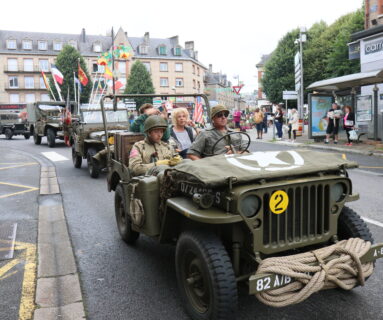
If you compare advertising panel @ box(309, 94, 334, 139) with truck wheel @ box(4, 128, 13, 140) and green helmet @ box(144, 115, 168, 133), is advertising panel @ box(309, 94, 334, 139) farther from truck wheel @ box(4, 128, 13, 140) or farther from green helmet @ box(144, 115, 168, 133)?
truck wheel @ box(4, 128, 13, 140)

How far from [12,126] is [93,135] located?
64.5ft

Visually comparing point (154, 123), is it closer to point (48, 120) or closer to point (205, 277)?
point (205, 277)

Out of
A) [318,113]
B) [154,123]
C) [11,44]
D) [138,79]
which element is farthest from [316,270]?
[11,44]

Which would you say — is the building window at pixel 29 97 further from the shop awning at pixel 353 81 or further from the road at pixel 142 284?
the road at pixel 142 284

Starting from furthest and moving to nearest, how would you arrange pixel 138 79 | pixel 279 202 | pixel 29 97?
1. pixel 29 97
2. pixel 138 79
3. pixel 279 202

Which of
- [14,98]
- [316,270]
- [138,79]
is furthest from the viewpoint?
[14,98]

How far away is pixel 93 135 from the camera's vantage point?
10.8 m

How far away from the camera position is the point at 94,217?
246 inches

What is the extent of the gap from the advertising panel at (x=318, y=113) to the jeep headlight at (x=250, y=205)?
15.9 metres

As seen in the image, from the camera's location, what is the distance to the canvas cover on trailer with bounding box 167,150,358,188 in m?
2.69

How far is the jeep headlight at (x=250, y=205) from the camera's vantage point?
2650mm

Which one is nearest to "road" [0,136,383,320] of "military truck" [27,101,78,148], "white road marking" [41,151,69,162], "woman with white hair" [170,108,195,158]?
"woman with white hair" [170,108,195,158]

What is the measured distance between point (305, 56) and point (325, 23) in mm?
6759

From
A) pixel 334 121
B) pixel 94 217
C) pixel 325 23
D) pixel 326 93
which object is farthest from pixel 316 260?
pixel 325 23
